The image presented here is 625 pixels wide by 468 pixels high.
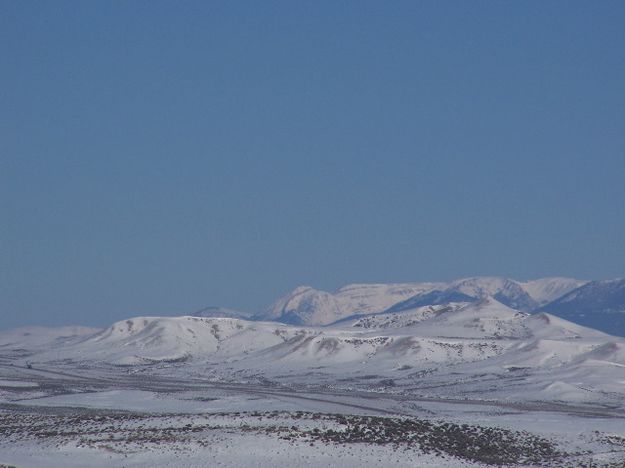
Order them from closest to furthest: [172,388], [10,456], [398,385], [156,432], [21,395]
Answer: [10,456] < [156,432] < [21,395] < [172,388] < [398,385]

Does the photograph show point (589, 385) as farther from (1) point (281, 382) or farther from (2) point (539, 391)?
(1) point (281, 382)

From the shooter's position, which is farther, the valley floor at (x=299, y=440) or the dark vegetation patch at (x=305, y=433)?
the dark vegetation patch at (x=305, y=433)

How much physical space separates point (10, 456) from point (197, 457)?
11406mm

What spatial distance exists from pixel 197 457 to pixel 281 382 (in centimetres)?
11826

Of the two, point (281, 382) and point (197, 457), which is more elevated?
point (281, 382)

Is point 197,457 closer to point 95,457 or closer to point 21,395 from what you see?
point 95,457

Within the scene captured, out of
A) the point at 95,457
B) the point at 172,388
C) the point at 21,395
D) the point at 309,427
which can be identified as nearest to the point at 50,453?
the point at 95,457

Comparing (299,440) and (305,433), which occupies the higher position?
(305,433)

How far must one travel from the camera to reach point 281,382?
188125 mm

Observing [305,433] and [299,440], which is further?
[305,433]

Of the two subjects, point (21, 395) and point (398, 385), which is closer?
point (21, 395)

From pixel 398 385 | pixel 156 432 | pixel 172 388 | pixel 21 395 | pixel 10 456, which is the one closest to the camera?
pixel 10 456

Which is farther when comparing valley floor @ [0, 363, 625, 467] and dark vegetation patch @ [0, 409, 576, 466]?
dark vegetation patch @ [0, 409, 576, 466]

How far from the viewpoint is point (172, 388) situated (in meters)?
149
